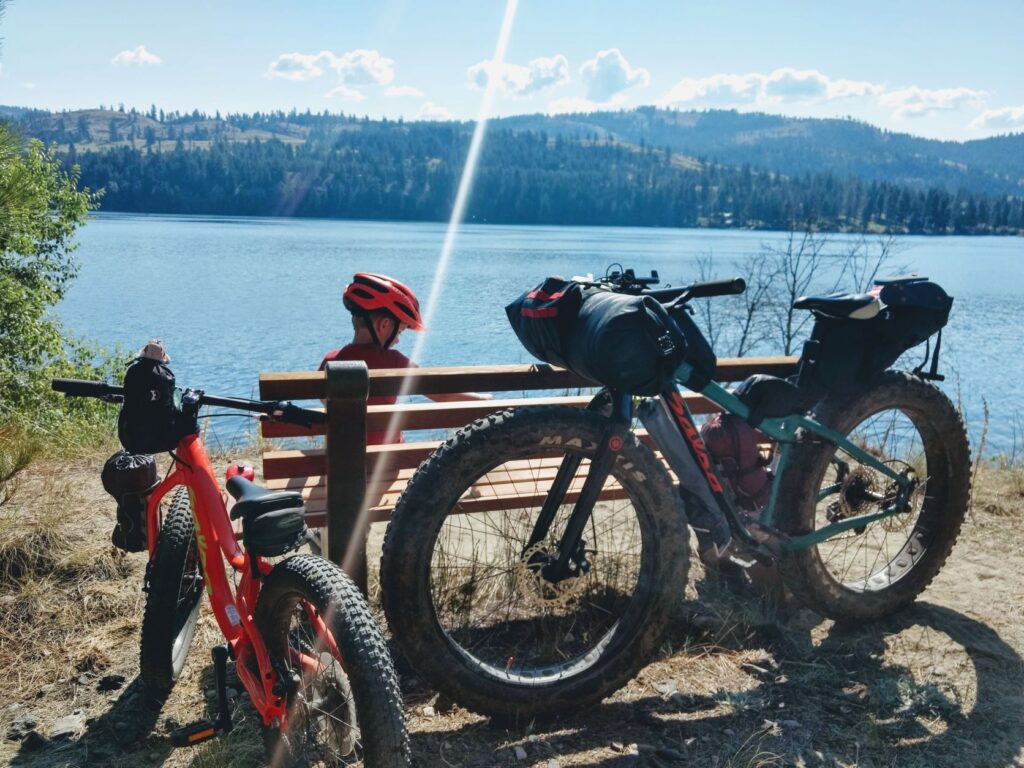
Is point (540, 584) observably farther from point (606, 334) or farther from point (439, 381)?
point (606, 334)

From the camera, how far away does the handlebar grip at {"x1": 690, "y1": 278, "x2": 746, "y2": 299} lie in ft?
9.59

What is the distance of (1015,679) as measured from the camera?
141 inches

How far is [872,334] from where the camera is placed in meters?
3.63

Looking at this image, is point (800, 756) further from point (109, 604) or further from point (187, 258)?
point (187, 258)

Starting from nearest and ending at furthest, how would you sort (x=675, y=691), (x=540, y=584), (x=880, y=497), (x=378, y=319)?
(x=675, y=691) → (x=540, y=584) → (x=880, y=497) → (x=378, y=319)

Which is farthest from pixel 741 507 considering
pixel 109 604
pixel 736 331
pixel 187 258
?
pixel 187 258

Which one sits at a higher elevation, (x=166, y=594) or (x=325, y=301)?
(x=166, y=594)

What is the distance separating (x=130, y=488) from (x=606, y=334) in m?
1.78

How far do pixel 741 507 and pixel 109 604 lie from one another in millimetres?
2884

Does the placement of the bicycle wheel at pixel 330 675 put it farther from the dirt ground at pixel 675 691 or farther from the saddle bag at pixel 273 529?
the dirt ground at pixel 675 691

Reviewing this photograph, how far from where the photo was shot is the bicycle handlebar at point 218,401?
255 cm

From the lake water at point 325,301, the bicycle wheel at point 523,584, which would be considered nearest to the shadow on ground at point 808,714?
the bicycle wheel at point 523,584

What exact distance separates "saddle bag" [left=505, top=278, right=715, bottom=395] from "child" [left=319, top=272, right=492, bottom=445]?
1210 mm

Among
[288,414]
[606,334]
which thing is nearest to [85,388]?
[288,414]
